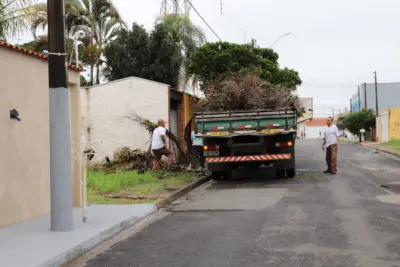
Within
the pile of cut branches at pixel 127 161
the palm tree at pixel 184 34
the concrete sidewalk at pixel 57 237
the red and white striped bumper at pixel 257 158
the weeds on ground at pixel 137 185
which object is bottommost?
the concrete sidewalk at pixel 57 237

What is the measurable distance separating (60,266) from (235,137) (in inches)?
361

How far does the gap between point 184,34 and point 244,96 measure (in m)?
14.1

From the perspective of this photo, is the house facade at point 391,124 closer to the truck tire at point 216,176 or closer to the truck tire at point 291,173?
the truck tire at point 291,173

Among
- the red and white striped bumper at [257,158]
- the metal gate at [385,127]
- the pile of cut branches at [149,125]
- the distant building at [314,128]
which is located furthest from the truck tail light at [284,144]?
the distant building at [314,128]

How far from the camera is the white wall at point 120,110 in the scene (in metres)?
20.2

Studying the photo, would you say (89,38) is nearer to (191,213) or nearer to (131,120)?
(131,120)

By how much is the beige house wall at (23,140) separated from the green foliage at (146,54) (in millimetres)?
17913

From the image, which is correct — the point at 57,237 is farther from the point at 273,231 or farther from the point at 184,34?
the point at 184,34

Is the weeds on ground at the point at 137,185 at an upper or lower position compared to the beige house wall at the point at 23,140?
lower

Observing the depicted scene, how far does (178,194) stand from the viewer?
1227 centimetres

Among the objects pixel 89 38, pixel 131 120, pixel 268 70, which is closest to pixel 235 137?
pixel 131 120

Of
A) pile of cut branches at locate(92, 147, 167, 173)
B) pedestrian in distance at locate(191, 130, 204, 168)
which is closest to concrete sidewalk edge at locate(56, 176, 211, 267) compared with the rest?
pedestrian in distance at locate(191, 130, 204, 168)

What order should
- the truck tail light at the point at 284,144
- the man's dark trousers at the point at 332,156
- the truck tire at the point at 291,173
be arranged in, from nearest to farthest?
the truck tail light at the point at 284,144, the truck tire at the point at 291,173, the man's dark trousers at the point at 332,156

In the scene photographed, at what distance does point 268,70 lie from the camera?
26.3 metres
